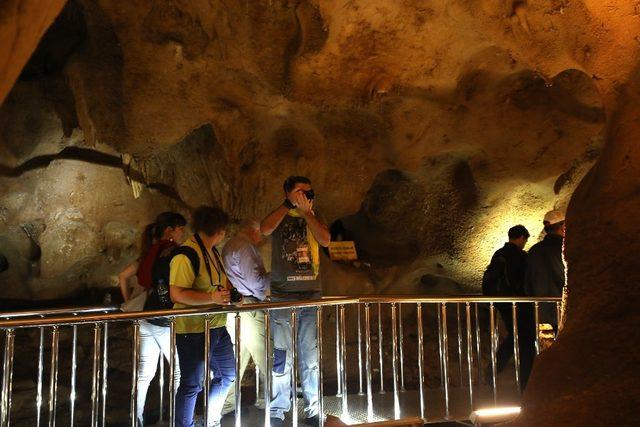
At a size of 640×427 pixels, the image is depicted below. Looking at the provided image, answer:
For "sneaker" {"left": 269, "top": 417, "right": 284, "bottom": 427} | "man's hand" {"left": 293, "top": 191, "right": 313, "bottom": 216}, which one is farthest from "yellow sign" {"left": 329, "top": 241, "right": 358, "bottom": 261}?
"sneaker" {"left": 269, "top": 417, "right": 284, "bottom": 427}

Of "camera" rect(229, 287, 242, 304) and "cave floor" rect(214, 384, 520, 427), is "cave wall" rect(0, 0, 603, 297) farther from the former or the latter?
"camera" rect(229, 287, 242, 304)

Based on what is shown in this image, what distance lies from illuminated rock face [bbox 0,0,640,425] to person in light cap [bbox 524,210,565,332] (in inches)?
68.7

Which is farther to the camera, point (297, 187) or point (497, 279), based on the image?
point (497, 279)

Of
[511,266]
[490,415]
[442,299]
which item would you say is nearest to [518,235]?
[511,266]

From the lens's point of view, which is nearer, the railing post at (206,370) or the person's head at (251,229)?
the railing post at (206,370)

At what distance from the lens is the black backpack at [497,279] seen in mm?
7008

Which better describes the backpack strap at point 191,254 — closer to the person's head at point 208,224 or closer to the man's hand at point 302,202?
the person's head at point 208,224

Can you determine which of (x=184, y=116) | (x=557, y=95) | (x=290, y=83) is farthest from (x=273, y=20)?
(x=557, y=95)

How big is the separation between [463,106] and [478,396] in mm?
4234

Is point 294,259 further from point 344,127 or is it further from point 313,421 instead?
point 344,127

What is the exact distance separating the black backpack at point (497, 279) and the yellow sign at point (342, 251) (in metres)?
3.17

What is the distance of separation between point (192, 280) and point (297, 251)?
112 centimetres

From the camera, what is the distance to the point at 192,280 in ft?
15.3

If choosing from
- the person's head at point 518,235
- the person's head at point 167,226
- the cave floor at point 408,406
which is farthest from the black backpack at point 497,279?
the person's head at point 167,226
